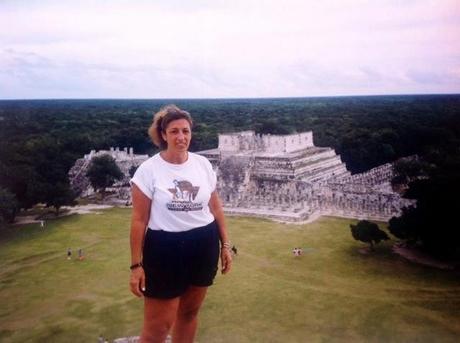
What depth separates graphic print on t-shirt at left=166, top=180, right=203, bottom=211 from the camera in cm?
344

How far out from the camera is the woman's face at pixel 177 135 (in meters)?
3.58

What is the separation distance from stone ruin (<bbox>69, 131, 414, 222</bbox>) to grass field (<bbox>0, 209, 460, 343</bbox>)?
11.7 feet

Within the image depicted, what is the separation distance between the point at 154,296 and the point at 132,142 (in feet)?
56.8

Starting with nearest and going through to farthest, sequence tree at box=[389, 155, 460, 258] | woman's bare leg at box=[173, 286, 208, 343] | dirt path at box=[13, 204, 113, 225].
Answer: woman's bare leg at box=[173, 286, 208, 343] → tree at box=[389, 155, 460, 258] → dirt path at box=[13, 204, 113, 225]

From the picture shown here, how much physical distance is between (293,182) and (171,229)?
16629 millimetres

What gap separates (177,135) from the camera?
359cm

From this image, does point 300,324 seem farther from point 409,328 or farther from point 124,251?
point 124,251

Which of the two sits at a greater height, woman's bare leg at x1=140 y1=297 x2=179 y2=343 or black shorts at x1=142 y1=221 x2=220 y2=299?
black shorts at x1=142 y1=221 x2=220 y2=299

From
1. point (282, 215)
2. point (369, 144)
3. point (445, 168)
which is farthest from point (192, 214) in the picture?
point (369, 144)

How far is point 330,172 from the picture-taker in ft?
74.7

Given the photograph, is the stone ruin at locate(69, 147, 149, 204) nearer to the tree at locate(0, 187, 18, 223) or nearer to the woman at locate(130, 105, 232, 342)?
the tree at locate(0, 187, 18, 223)

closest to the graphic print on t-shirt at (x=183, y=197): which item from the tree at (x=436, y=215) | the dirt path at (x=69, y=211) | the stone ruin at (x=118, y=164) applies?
the tree at (x=436, y=215)

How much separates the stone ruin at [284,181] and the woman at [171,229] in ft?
42.3

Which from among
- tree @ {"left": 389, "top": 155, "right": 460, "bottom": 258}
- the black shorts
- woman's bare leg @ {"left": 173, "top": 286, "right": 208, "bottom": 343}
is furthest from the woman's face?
tree @ {"left": 389, "top": 155, "right": 460, "bottom": 258}
